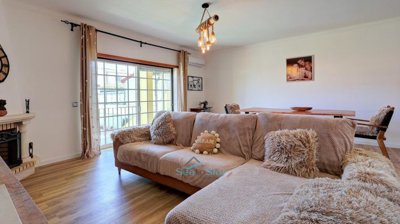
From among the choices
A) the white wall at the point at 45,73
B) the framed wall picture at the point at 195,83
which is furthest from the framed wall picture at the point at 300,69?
the white wall at the point at 45,73

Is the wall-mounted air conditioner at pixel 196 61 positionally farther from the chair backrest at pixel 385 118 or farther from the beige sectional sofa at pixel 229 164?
the chair backrest at pixel 385 118

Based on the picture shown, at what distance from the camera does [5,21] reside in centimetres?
277

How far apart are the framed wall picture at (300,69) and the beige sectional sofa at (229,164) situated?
3241 millimetres

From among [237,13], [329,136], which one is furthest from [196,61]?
[329,136]

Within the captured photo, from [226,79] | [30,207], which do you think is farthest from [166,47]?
[30,207]

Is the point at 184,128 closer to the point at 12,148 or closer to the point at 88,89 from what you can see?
the point at 88,89

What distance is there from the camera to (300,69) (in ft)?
15.9

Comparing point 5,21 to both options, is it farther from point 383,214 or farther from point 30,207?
point 383,214

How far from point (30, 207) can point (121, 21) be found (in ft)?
12.5

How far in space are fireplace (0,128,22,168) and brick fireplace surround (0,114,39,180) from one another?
0.05 m

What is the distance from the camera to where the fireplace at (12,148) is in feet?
8.86

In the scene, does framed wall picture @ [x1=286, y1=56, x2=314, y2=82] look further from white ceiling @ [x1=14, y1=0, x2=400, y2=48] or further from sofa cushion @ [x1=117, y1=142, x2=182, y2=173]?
sofa cushion @ [x1=117, y1=142, x2=182, y2=173]

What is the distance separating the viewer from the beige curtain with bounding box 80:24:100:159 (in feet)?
11.6

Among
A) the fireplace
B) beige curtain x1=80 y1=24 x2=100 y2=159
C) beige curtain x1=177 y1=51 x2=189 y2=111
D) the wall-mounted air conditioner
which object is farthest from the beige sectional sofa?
the wall-mounted air conditioner
